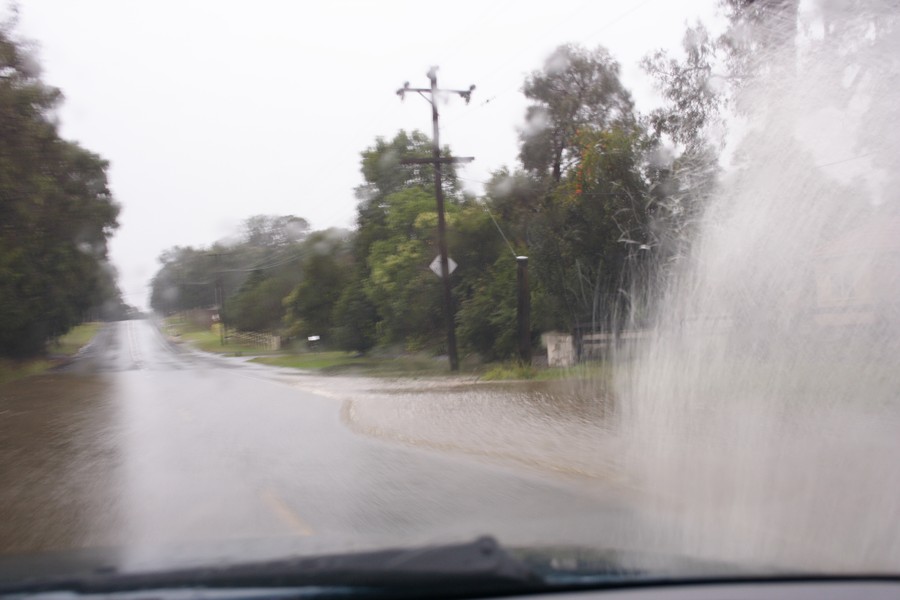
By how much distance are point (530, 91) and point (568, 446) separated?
1157 inches

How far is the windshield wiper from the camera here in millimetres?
2793

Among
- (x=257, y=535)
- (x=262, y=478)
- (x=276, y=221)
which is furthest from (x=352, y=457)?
(x=276, y=221)

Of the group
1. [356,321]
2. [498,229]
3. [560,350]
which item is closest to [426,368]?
[560,350]

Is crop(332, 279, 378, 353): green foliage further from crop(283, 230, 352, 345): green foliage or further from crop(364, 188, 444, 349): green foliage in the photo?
crop(283, 230, 352, 345): green foliage

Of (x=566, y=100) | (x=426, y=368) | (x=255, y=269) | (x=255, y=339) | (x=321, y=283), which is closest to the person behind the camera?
(x=426, y=368)

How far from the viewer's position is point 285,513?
6648 mm

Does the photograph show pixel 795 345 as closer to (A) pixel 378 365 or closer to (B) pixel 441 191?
(B) pixel 441 191

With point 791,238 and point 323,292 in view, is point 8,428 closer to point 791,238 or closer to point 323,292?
point 791,238

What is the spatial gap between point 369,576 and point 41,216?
2178cm

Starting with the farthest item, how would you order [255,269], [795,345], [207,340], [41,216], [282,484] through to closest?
1. [207,340]
2. [255,269]
3. [41,216]
4. [795,345]
5. [282,484]

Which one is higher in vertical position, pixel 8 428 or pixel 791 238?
pixel 791 238

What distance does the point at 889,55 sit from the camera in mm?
9406

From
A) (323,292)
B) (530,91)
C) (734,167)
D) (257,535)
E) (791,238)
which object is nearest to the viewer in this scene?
(257,535)

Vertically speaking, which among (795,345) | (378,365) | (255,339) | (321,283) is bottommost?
(378,365)
